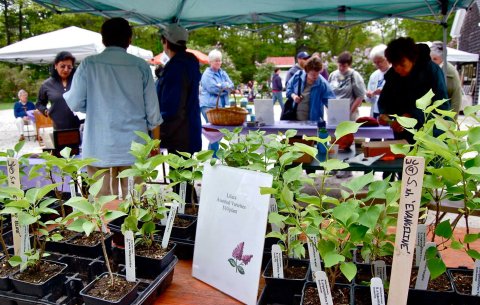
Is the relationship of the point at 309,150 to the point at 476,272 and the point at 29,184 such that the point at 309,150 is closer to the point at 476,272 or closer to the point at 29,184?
the point at 476,272

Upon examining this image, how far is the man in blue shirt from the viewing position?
2.16 metres

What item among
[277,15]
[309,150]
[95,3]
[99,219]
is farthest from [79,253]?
[277,15]

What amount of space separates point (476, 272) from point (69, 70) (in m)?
3.70

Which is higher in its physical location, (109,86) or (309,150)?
(109,86)

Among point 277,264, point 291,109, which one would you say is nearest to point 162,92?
point 291,109

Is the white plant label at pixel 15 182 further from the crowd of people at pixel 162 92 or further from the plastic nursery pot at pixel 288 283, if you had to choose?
the crowd of people at pixel 162 92

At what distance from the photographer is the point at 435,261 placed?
2.34ft

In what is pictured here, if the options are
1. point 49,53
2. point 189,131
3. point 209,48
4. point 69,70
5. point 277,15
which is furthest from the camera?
point 209,48

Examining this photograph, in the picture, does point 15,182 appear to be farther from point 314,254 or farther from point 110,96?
point 110,96

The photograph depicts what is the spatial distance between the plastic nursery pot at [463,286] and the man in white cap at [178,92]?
218cm

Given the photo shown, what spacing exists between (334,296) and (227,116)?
2929 mm

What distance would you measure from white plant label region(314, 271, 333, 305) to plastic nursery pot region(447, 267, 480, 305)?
0.92ft

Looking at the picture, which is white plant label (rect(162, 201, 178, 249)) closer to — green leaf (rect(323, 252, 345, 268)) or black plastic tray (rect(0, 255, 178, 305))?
black plastic tray (rect(0, 255, 178, 305))

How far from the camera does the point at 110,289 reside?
33.9 inches
